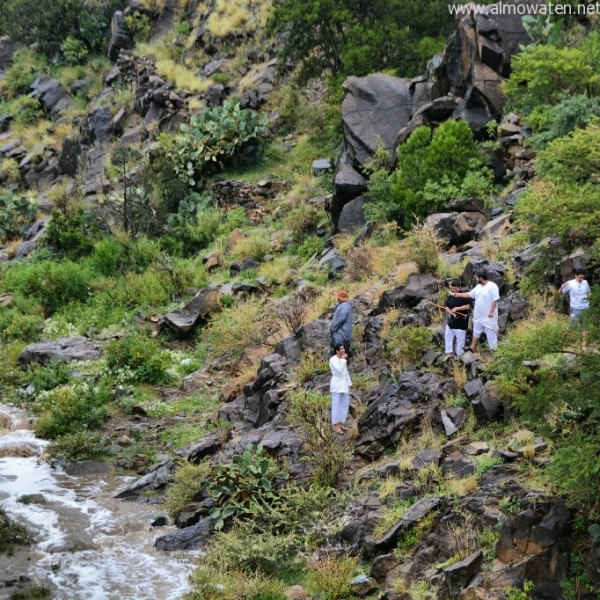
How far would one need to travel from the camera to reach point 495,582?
7.58 meters

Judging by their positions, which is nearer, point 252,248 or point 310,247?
point 310,247

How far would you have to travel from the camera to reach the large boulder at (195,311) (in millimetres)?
19578

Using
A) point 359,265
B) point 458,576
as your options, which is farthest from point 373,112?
point 458,576

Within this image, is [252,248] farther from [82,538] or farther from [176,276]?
[82,538]

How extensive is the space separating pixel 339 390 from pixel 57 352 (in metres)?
9.46

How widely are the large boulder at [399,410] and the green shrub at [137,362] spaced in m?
7.12

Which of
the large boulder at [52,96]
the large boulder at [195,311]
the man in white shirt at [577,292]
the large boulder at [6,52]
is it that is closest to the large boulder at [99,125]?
the large boulder at [52,96]

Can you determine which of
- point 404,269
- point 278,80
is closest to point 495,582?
point 404,269

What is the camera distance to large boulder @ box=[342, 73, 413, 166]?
22.6 meters

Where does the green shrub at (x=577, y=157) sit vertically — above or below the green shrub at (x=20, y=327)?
above

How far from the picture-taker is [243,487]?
11.2 metres

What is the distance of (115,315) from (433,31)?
16.2 m

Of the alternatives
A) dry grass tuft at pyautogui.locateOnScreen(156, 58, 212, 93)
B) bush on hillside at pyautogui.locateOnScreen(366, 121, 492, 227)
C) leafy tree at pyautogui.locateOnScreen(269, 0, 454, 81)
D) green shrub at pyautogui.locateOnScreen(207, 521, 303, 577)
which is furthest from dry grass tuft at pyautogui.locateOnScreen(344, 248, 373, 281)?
dry grass tuft at pyautogui.locateOnScreen(156, 58, 212, 93)

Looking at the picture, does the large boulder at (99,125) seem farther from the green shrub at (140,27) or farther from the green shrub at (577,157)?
the green shrub at (577,157)
